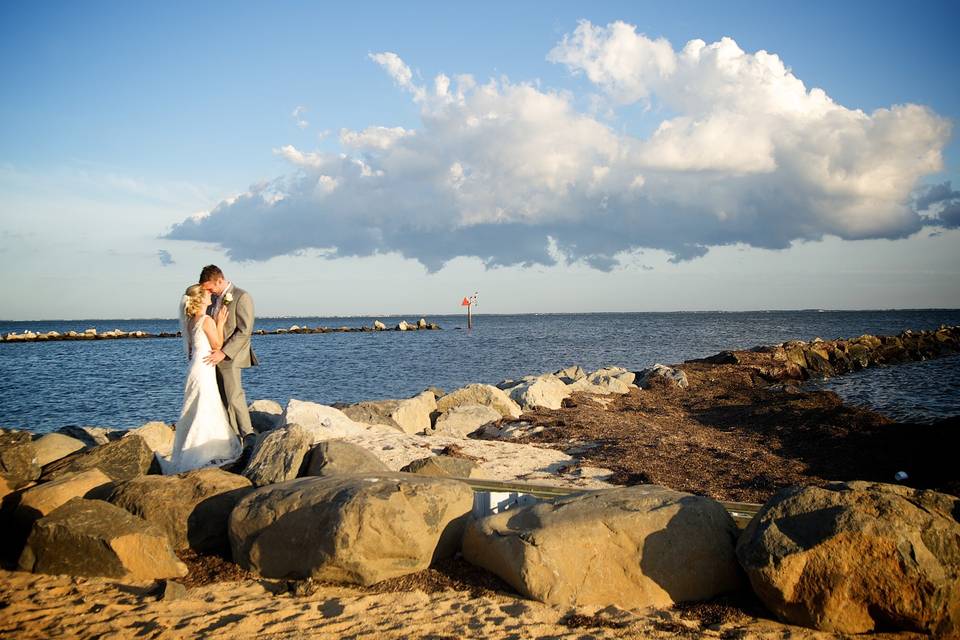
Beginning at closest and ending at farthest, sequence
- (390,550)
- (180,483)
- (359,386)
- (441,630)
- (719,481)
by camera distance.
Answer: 1. (441,630)
2. (390,550)
3. (180,483)
4. (719,481)
5. (359,386)

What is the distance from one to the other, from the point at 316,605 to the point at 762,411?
13017mm

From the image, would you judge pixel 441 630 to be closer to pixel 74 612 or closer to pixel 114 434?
pixel 74 612

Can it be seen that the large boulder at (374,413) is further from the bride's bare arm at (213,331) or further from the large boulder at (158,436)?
the bride's bare arm at (213,331)

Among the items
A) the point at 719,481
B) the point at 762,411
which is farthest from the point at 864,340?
the point at 719,481

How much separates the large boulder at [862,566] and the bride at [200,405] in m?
6.39

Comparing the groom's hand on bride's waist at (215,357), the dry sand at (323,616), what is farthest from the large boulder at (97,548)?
the groom's hand on bride's waist at (215,357)

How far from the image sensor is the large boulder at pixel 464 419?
13.3 meters

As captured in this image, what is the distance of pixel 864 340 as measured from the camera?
32.8 meters

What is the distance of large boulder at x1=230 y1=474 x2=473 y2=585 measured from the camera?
5.45 meters

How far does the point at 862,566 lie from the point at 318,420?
769 centimetres

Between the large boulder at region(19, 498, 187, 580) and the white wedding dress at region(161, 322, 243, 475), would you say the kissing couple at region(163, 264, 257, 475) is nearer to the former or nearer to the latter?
the white wedding dress at region(161, 322, 243, 475)

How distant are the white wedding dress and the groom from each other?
7.4 inches

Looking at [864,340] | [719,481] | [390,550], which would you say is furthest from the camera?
[864,340]

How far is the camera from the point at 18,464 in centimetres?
744
